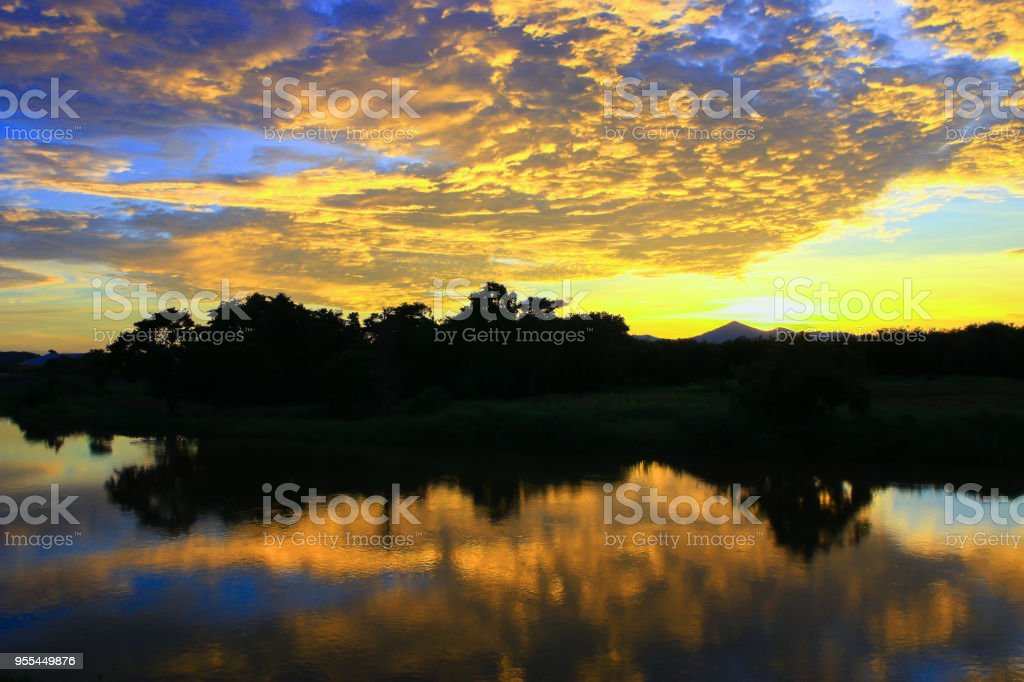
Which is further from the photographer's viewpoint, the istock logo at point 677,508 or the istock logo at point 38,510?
the istock logo at point 38,510

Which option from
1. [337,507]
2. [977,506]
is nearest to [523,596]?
[337,507]

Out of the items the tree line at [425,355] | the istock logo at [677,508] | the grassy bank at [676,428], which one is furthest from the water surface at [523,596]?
the tree line at [425,355]

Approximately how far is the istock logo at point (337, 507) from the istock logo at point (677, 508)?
16.5 ft

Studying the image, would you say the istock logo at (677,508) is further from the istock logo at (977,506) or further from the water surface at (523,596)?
the istock logo at (977,506)

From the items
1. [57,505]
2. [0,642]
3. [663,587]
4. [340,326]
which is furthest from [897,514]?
[340,326]

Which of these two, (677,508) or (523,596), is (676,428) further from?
(523,596)

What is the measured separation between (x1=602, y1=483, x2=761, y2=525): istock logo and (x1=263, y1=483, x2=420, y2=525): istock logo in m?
5.03

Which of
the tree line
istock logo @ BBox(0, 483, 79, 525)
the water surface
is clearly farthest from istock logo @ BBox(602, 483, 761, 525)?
istock logo @ BBox(0, 483, 79, 525)

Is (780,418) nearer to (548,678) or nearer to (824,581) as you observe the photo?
(824,581)

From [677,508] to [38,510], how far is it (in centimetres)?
1597

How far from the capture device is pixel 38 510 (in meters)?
19.1

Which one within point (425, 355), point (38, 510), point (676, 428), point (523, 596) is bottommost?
point (38, 510)

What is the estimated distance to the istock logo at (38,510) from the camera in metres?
17.8

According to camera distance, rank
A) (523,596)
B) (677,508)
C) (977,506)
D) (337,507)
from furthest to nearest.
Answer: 1. (977,506)
2. (337,507)
3. (677,508)
4. (523,596)
